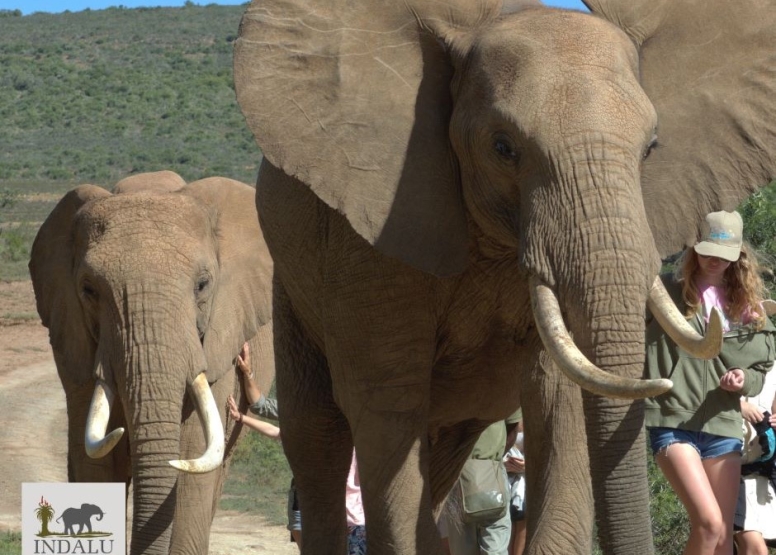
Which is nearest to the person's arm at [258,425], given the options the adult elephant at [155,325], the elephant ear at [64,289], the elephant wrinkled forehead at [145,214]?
the adult elephant at [155,325]

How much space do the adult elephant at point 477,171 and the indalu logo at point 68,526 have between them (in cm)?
100

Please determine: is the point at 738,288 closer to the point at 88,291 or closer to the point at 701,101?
the point at 701,101

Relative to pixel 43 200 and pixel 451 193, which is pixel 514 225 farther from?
pixel 43 200

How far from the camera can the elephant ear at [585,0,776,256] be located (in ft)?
15.9

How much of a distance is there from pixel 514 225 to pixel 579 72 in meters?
0.47

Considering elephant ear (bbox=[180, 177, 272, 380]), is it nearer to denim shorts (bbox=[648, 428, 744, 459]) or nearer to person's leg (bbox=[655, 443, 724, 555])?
denim shorts (bbox=[648, 428, 744, 459])

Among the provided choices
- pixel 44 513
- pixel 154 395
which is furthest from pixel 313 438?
pixel 44 513

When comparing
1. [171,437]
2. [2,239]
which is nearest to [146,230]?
[171,437]

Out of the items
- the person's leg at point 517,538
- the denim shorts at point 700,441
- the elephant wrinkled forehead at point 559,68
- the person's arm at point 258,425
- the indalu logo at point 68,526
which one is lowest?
the person's leg at point 517,538

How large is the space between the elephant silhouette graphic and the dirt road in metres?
3.73

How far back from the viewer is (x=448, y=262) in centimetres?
466

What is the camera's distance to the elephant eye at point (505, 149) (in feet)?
14.2

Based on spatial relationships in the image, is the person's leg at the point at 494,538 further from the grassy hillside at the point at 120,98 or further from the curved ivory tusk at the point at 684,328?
the grassy hillside at the point at 120,98

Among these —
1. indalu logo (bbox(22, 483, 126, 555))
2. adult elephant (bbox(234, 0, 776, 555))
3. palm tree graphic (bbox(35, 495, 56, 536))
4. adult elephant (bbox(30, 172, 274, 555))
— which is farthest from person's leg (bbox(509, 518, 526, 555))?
palm tree graphic (bbox(35, 495, 56, 536))
